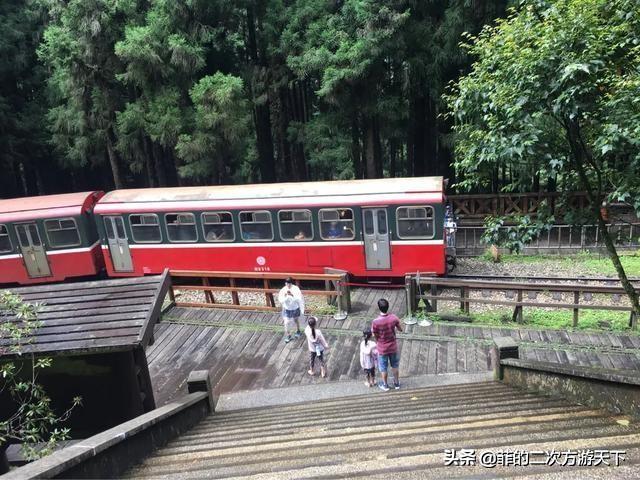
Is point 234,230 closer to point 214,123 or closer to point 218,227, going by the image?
point 218,227

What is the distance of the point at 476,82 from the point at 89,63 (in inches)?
790

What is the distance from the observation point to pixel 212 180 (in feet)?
87.0

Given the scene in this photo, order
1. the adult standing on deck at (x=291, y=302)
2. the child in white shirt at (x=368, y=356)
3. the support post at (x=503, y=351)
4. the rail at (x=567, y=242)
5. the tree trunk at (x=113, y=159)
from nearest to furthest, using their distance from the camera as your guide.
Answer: the support post at (x=503, y=351)
the child in white shirt at (x=368, y=356)
the adult standing on deck at (x=291, y=302)
the rail at (x=567, y=242)
the tree trunk at (x=113, y=159)

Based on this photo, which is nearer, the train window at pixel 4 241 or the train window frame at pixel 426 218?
the train window frame at pixel 426 218

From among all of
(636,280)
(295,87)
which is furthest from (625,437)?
(295,87)

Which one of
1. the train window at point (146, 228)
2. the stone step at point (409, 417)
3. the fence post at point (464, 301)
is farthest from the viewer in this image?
the train window at point (146, 228)

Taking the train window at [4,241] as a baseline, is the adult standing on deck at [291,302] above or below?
below

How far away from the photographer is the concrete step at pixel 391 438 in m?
3.42

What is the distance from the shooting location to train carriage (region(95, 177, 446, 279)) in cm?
1291

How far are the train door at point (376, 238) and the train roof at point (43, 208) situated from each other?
9.15 m

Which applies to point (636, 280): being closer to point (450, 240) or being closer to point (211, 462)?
point (450, 240)

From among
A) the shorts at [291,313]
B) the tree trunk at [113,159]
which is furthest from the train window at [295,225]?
the tree trunk at [113,159]

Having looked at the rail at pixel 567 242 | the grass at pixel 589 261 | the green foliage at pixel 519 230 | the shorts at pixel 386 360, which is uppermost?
the green foliage at pixel 519 230

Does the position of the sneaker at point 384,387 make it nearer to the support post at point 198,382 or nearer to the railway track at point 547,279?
the support post at point 198,382
